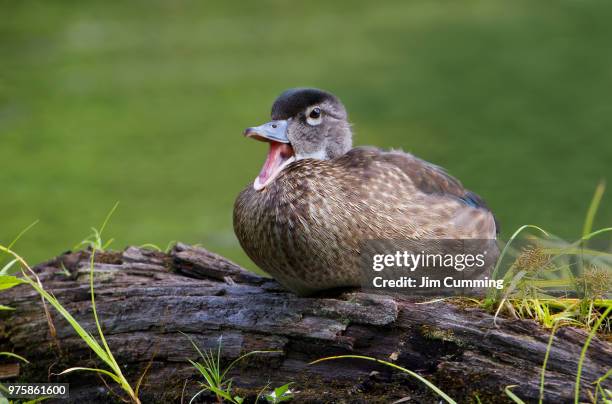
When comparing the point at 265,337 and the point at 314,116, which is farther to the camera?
the point at 314,116

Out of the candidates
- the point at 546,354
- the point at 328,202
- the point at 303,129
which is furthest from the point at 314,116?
the point at 546,354

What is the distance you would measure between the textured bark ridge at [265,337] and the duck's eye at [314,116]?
630mm

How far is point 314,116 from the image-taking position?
3.69 meters

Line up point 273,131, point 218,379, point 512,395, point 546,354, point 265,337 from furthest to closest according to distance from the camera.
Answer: point 273,131, point 265,337, point 218,379, point 546,354, point 512,395

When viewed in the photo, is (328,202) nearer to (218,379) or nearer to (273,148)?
(273,148)

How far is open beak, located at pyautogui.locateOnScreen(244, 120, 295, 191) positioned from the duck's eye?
0.10m

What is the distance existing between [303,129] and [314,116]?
0.24 feet

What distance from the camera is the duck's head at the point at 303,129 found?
3.60 metres

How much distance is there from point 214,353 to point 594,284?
4.20 feet

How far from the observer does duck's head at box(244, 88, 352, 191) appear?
11.8ft

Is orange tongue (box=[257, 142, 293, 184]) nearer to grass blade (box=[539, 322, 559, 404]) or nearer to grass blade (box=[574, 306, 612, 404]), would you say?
grass blade (box=[539, 322, 559, 404])

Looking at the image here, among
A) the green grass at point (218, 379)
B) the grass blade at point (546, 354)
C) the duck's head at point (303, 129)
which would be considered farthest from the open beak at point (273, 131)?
the grass blade at point (546, 354)

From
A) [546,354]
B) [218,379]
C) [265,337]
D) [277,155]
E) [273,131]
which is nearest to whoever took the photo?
[546,354]

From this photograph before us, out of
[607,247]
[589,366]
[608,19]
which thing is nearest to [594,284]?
[589,366]
